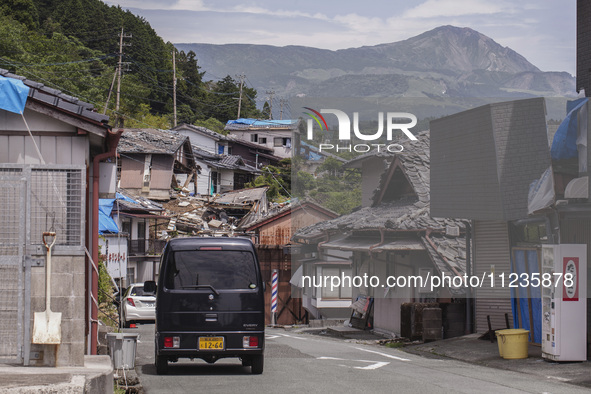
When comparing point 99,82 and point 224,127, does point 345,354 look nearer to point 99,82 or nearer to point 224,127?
point 99,82

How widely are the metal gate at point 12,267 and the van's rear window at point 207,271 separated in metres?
3.99

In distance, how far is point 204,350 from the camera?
1235cm

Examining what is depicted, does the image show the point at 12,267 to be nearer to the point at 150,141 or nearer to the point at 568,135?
the point at 568,135

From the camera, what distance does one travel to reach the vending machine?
15.0 meters

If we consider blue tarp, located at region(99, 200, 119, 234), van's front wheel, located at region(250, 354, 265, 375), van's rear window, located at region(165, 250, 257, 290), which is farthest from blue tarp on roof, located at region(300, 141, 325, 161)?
van's front wheel, located at region(250, 354, 265, 375)

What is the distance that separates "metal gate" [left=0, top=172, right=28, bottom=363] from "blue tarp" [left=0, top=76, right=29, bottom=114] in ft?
6.64

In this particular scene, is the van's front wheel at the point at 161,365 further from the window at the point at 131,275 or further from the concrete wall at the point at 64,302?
the window at the point at 131,275

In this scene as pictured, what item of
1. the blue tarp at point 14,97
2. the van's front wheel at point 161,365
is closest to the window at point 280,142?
the van's front wheel at point 161,365

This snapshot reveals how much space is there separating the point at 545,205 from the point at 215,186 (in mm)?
52111

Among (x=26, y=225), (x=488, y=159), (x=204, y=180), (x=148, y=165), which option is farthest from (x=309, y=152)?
(x=204, y=180)

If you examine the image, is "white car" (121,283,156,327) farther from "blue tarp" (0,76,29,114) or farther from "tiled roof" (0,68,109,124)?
"blue tarp" (0,76,29,114)

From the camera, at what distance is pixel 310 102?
71.2 feet

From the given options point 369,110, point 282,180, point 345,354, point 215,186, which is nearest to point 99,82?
point 215,186

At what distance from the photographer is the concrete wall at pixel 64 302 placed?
28.8 ft
